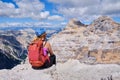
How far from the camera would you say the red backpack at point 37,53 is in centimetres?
1928

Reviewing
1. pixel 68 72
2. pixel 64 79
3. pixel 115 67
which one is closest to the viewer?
pixel 64 79

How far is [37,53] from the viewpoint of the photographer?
19328 millimetres

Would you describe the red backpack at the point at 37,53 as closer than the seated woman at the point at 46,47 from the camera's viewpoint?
Yes

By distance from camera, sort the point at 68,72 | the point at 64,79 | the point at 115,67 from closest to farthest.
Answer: the point at 64,79 < the point at 68,72 < the point at 115,67

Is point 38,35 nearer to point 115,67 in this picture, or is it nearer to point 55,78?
point 55,78

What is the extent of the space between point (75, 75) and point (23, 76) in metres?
3.39

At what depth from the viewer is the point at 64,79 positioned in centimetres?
→ 1859

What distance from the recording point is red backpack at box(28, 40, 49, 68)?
63.3 feet

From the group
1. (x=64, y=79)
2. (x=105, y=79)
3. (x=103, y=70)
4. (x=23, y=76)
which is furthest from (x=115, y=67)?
(x=23, y=76)

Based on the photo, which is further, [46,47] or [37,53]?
[46,47]

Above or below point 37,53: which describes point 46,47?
above

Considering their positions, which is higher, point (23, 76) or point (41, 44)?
point (41, 44)

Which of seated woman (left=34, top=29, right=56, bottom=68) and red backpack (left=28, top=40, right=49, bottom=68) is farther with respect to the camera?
seated woman (left=34, top=29, right=56, bottom=68)

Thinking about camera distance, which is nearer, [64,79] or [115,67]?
[64,79]
